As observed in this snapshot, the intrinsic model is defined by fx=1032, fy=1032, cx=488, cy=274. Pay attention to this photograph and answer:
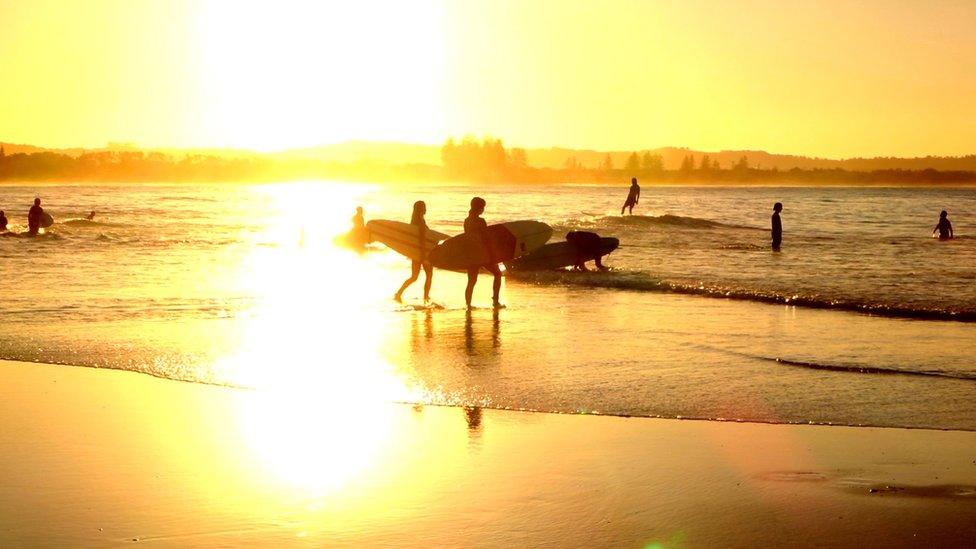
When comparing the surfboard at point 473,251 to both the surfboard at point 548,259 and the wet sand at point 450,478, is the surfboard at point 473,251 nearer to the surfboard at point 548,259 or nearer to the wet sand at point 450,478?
the surfboard at point 548,259

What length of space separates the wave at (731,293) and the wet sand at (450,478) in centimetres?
1020

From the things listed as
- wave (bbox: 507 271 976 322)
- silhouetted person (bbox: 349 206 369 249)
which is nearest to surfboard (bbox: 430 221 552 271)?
wave (bbox: 507 271 976 322)

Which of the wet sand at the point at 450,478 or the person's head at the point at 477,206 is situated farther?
the person's head at the point at 477,206

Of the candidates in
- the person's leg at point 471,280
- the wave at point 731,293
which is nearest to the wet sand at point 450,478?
the person's leg at point 471,280

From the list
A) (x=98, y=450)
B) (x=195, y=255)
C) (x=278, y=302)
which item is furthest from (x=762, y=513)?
(x=195, y=255)

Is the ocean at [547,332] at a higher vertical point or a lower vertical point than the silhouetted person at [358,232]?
lower

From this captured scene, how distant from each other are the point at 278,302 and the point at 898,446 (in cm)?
1292

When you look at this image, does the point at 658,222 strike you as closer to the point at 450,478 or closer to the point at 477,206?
the point at 477,206

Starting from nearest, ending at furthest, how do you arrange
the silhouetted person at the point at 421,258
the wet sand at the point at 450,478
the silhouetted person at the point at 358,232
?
1. the wet sand at the point at 450,478
2. the silhouetted person at the point at 421,258
3. the silhouetted person at the point at 358,232

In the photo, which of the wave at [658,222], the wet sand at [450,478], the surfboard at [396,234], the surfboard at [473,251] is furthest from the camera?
the wave at [658,222]

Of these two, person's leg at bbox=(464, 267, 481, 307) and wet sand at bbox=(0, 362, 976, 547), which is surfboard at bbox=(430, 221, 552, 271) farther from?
wet sand at bbox=(0, 362, 976, 547)

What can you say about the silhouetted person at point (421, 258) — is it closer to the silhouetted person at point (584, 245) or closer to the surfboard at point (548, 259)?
the surfboard at point (548, 259)

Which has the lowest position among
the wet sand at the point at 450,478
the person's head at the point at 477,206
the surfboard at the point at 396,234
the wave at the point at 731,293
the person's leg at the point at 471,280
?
the wave at the point at 731,293

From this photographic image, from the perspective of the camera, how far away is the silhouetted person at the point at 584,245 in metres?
25.7
